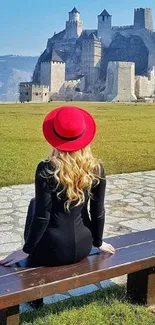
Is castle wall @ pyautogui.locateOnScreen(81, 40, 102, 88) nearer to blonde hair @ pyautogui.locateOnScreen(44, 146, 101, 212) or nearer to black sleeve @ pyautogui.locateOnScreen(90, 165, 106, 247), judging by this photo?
black sleeve @ pyautogui.locateOnScreen(90, 165, 106, 247)

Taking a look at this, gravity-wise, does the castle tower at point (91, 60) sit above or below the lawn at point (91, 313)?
above

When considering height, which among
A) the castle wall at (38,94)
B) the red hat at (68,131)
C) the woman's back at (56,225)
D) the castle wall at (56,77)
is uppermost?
the castle wall at (56,77)

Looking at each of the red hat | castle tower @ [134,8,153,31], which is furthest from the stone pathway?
castle tower @ [134,8,153,31]

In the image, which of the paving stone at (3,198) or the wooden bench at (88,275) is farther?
the paving stone at (3,198)

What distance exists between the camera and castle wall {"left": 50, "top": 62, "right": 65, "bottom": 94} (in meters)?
80.4

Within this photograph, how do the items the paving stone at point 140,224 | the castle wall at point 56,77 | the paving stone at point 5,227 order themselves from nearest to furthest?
1. the paving stone at point 5,227
2. the paving stone at point 140,224
3. the castle wall at point 56,77

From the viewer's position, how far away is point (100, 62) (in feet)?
293

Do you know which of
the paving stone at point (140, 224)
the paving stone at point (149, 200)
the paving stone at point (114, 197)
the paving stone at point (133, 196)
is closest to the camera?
the paving stone at point (140, 224)

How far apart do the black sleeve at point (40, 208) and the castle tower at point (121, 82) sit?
72257 millimetres

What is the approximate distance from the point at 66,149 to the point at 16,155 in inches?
331

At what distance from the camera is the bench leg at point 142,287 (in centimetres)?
321

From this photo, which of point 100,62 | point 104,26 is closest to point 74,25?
point 104,26

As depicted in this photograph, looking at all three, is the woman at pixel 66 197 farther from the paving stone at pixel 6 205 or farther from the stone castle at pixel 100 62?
the stone castle at pixel 100 62

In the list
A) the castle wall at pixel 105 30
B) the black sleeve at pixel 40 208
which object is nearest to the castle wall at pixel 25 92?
the castle wall at pixel 105 30
